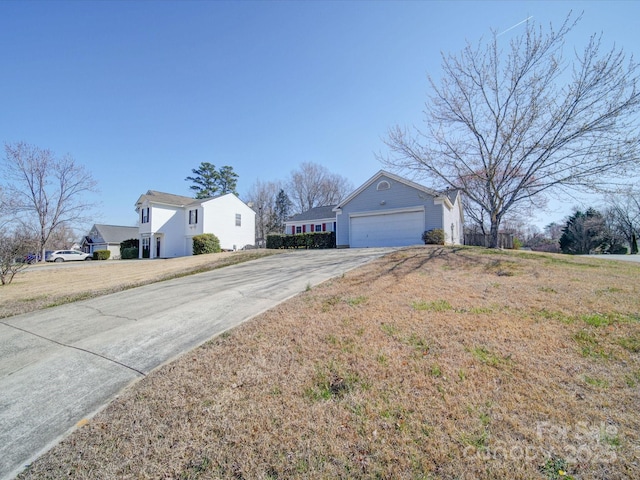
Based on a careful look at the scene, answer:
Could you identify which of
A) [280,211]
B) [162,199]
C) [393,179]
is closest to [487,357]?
[393,179]

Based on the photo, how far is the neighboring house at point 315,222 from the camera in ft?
90.7

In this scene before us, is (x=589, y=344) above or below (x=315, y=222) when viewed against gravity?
below

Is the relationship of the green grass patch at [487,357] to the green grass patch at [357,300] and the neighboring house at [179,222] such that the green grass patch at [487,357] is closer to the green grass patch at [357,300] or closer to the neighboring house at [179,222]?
the green grass patch at [357,300]

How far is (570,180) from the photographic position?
1116 centimetres

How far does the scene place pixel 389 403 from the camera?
254 cm

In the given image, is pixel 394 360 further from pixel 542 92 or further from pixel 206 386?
pixel 542 92

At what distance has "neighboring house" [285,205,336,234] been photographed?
27.6 metres

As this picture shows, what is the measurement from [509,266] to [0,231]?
1886 cm

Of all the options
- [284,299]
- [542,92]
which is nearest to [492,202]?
[542,92]

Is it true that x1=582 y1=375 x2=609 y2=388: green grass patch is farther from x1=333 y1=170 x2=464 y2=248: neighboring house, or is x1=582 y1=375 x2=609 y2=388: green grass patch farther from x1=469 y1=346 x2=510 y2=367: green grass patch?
x1=333 y1=170 x2=464 y2=248: neighboring house

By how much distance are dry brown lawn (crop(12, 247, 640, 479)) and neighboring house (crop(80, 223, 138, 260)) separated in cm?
4427

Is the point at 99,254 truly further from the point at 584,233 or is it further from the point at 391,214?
the point at 584,233

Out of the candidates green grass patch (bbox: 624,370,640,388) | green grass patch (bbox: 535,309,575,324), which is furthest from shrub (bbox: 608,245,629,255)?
green grass patch (bbox: 624,370,640,388)

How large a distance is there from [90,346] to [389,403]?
4.53 m
